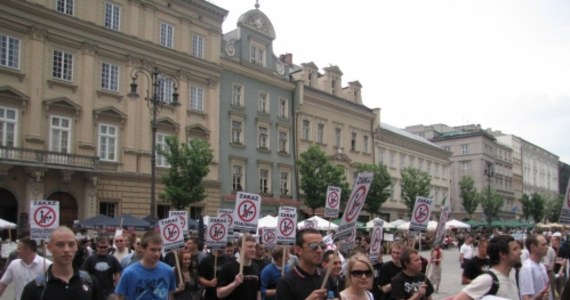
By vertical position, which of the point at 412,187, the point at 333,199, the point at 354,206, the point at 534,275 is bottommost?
the point at 534,275

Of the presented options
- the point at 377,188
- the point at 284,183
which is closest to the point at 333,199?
the point at 284,183

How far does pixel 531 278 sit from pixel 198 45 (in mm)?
31542

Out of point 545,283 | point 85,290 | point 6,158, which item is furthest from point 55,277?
point 6,158

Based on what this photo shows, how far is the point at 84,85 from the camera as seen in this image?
97.7 ft

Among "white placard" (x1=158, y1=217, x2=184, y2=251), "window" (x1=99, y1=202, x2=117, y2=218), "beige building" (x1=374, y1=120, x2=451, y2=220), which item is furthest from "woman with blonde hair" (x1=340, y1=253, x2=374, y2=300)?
"beige building" (x1=374, y1=120, x2=451, y2=220)

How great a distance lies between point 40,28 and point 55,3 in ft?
5.35

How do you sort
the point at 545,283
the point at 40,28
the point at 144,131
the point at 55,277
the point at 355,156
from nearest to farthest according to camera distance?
the point at 55,277 → the point at 545,283 → the point at 40,28 → the point at 144,131 → the point at 355,156

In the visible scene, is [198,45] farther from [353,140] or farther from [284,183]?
[353,140]

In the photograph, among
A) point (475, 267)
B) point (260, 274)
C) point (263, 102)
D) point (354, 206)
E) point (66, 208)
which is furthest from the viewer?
point (263, 102)

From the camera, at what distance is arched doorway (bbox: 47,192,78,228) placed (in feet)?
92.8

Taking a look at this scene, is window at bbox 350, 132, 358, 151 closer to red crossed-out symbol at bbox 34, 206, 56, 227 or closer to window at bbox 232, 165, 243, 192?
window at bbox 232, 165, 243, 192

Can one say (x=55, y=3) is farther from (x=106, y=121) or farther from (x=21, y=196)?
(x=21, y=196)

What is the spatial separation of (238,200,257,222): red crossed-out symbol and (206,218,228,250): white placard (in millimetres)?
830

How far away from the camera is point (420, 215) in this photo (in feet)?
29.8
